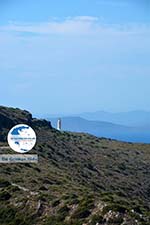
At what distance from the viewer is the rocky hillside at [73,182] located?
26719 mm

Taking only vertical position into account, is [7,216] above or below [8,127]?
below

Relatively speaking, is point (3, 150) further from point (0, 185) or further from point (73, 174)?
point (0, 185)

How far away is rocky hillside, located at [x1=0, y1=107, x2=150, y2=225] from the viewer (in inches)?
1052

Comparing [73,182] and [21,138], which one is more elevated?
[21,138]

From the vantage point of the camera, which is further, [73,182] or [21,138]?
[73,182]

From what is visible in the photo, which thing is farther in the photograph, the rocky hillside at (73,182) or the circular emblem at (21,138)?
the circular emblem at (21,138)

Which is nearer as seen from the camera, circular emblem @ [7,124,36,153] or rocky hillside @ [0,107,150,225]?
rocky hillside @ [0,107,150,225]

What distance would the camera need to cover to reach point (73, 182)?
45344 millimetres

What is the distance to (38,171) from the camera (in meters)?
46.0

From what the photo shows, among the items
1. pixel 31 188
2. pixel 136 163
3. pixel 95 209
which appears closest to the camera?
pixel 95 209

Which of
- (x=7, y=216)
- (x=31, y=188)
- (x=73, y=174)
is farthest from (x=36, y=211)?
(x=73, y=174)

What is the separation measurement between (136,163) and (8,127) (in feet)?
49.6

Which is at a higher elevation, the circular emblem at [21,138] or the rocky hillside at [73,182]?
the circular emblem at [21,138]

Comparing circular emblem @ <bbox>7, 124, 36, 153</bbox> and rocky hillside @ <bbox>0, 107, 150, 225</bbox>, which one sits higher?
circular emblem @ <bbox>7, 124, 36, 153</bbox>
